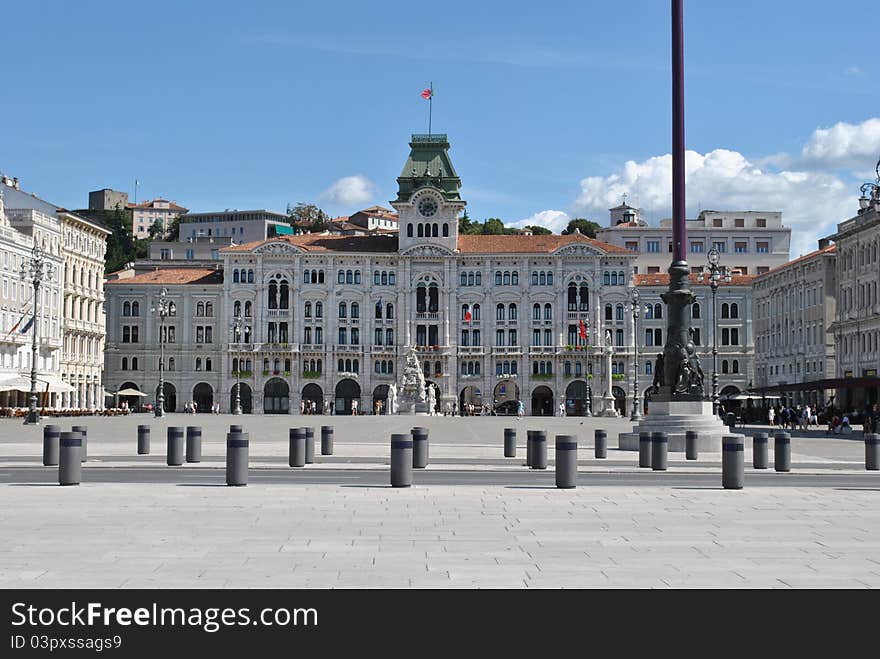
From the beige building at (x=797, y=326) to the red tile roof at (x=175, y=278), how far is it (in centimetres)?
5329

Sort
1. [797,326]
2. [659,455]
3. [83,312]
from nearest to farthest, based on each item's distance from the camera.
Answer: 1. [659,455]
2. [797,326]
3. [83,312]

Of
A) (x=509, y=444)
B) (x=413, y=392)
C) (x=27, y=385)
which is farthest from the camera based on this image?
(x=413, y=392)

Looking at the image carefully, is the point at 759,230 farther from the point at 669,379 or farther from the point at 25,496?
the point at 25,496

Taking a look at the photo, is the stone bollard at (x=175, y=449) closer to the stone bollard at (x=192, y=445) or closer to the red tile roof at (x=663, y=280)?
the stone bollard at (x=192, y=445)

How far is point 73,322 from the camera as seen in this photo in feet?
355

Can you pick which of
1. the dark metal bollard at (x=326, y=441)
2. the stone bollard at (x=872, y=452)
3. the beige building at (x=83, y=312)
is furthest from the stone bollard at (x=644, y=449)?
the beige building at (x=83, y=312)

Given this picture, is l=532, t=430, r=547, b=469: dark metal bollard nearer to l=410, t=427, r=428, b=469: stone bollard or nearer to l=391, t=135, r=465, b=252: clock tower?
l=410, t=427, r=428, b=469: stone bollard

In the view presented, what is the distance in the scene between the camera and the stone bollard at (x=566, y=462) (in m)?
22.8

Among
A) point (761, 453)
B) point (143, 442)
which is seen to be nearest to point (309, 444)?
point (143, 442)

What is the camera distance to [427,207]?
125 metres

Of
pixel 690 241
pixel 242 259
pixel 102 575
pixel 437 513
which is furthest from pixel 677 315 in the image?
pixel 690 241

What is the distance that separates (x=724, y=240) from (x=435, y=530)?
13364 centimetres

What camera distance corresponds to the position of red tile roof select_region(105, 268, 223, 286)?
5027 inches

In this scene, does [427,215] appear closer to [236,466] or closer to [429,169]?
[429,169]
